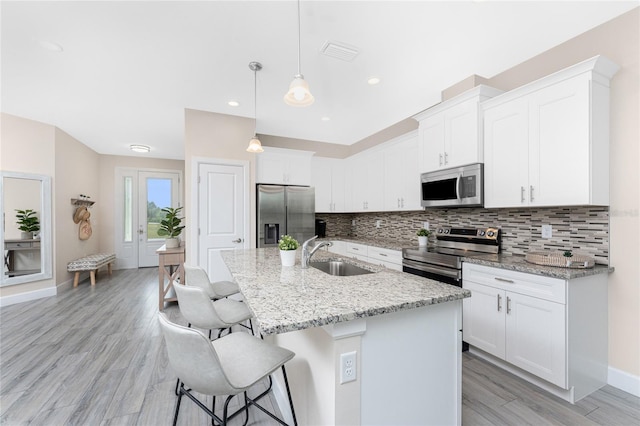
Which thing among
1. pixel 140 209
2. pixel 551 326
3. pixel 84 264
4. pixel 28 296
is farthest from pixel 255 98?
pixel 140 209

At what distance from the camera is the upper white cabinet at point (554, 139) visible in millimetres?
1983

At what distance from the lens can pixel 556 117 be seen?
213 cm

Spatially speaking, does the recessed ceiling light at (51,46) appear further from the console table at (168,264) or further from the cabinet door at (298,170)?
the cabinet door at (298,170)

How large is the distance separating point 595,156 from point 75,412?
4036 millimetres

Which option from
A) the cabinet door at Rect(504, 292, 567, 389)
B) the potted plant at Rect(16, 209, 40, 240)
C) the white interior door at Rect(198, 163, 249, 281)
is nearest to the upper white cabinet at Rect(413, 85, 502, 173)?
the cabinet door at Rect(504, 292, 567, 389)

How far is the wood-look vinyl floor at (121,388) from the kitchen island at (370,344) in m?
0.64

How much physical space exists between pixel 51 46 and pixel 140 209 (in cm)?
491

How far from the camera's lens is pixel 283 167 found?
4484 mm

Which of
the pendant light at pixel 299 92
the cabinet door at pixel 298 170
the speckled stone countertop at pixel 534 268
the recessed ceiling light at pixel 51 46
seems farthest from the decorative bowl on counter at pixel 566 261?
the recessed ceiling light at pixel 51 46

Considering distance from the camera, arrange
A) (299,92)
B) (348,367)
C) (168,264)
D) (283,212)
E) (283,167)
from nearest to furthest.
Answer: (348,367), (299,92), (168,264), (283,212), (283,167)

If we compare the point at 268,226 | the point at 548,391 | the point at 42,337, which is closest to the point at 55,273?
the point at 42,337

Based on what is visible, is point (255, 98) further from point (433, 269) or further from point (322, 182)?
point (433, 269)

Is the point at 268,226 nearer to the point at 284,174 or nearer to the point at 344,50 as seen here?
the point at 284,174

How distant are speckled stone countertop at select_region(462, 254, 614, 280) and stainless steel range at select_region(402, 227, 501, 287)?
7.4 inches
